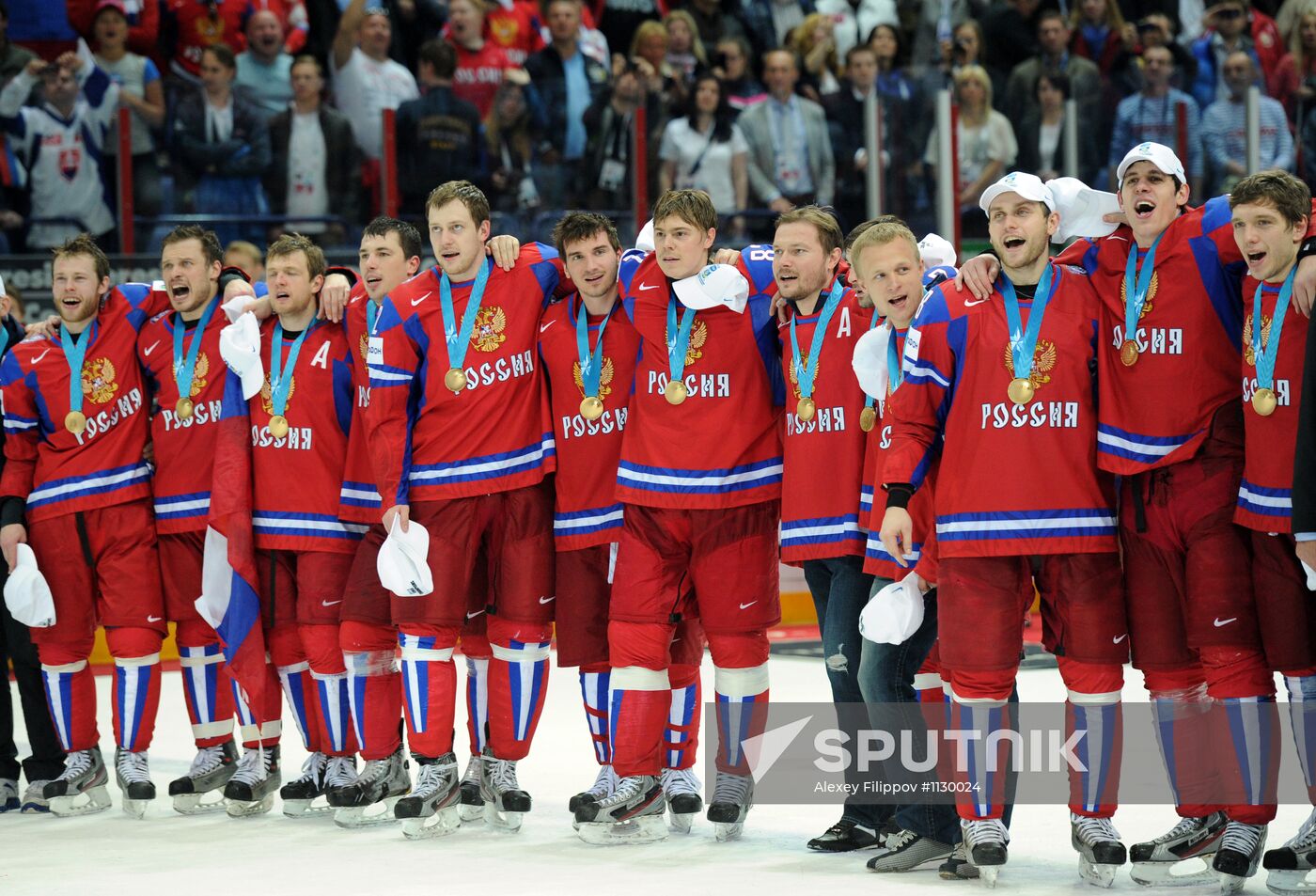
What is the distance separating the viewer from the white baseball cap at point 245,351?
558cm

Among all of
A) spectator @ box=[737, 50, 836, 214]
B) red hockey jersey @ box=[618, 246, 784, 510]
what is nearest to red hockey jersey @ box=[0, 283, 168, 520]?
red hockey jersey @ box=[618, 246, 784, 510]

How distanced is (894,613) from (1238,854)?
1.01 metres

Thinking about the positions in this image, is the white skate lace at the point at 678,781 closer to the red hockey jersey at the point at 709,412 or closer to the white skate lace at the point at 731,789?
the white skate lace at the point at 731,789

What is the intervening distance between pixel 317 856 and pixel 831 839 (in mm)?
1446

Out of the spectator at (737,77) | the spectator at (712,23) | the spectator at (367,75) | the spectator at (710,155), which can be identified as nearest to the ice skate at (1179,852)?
the spectator at (710,155)

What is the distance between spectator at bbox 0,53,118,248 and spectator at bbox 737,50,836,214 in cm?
332

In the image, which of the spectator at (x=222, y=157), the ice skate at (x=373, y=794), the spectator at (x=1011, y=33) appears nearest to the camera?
the ice skate at (x=373, y=794)

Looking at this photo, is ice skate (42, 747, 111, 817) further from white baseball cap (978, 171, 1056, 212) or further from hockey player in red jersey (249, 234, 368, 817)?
white baseball cap (978, 171, 1056, 212)

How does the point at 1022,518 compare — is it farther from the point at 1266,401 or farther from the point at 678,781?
the point at 678,781

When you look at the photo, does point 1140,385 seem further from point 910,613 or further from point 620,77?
point 620,77

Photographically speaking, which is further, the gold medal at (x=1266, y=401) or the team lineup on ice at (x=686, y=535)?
the team lineup on ice at (x=686, y=535)

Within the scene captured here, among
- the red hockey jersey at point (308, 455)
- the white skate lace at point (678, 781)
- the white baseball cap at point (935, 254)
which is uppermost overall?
the white baseball cap at point (935, 254)

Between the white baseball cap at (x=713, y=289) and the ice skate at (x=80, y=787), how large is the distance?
8.51 feet

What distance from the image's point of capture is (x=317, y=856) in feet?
16.2
